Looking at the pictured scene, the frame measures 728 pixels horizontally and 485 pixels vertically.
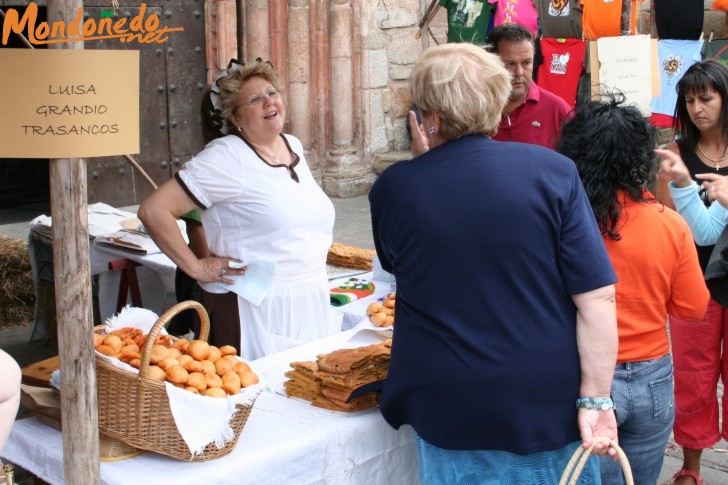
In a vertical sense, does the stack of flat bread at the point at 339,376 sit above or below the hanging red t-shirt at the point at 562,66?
below

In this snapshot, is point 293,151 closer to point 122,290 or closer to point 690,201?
point 690,201

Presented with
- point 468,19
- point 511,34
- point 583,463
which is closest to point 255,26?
point 468,19

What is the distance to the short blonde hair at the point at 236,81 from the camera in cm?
343

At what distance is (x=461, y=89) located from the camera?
83.4 inches

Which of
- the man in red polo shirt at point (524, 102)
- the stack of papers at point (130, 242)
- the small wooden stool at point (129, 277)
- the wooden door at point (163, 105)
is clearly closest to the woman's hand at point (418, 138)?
the man in red polo shirt at point (524, 102)

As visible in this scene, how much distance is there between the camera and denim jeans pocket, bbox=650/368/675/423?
2.58m

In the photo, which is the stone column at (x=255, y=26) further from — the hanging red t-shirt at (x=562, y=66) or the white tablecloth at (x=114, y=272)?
the white tablecloth at (x=114, y=272)

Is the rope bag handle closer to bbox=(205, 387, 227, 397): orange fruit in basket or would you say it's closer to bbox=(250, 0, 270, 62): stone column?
bbox=(205, 387, 227, 397): orange fruit in basket

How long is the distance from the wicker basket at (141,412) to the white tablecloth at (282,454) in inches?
2.4

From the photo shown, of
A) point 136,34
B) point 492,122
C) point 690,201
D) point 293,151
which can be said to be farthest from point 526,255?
point 293,151

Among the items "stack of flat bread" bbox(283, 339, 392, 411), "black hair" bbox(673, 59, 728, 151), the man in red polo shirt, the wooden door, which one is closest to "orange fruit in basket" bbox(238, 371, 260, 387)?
"stack of flat bread" bbox(283, 339, 392, 411)

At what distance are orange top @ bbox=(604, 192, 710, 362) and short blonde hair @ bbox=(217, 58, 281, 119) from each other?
152 centimetres

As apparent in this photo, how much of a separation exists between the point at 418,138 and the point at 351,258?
2218mm

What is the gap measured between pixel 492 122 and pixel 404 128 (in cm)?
769
